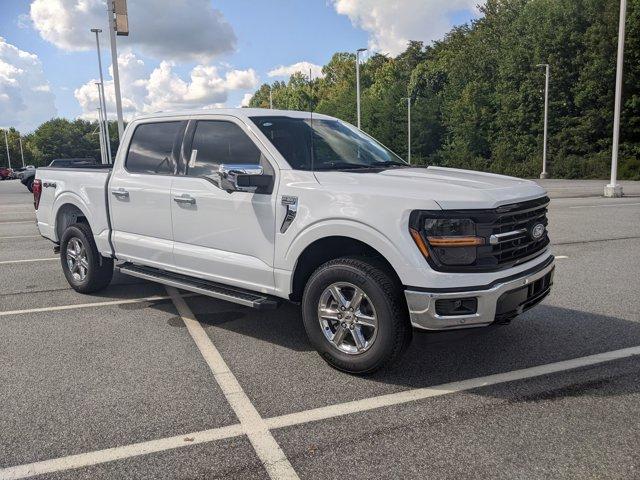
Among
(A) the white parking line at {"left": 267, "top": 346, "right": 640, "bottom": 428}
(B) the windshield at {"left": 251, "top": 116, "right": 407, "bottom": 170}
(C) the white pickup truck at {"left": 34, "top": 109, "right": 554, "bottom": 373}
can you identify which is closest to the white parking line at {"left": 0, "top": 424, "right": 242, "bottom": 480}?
(A) the white parking line at {"left": 267, "top": 346, "right": 640, "bottom": 428}

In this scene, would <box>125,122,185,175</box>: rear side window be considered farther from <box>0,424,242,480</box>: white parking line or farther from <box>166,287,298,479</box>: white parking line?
<box>0,424,242,480</box>: white parking line

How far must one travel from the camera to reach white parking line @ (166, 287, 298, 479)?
9.61ft

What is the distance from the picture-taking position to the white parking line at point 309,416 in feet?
9.77

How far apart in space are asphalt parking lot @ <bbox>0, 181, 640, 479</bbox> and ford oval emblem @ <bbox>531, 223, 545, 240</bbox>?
0.77 meters

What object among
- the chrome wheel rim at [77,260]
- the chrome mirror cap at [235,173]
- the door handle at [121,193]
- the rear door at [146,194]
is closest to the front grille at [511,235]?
the chrome mirror cap at [235,173]

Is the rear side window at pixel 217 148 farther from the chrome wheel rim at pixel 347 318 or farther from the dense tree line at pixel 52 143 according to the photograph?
the dense tree line at pixel 52 143

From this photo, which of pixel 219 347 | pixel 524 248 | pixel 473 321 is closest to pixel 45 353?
pixel 219 347

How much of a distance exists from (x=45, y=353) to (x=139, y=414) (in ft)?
5.22

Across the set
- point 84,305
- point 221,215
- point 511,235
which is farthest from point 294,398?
point 84,305

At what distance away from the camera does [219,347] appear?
4.74 m

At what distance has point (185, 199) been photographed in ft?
16.3

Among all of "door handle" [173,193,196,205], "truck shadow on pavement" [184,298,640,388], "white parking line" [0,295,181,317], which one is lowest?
"truck shadow on pavement" [184,298,640,388]

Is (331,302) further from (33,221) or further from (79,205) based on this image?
(33,221)

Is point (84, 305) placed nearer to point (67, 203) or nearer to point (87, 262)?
point (87, 262)
